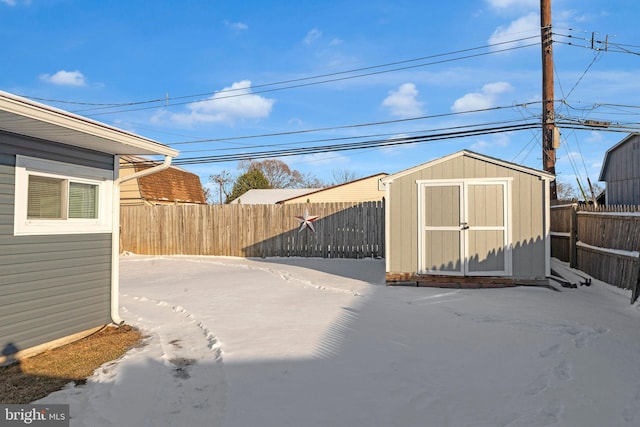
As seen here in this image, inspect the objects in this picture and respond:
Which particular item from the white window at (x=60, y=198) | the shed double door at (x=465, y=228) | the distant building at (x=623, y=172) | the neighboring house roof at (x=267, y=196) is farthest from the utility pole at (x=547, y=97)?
the neighboring house roof at (x=267, y=196)

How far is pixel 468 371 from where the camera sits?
3.39 meters

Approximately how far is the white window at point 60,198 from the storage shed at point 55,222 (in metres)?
0.01

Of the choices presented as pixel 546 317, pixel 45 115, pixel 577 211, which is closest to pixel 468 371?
pixel 546 317

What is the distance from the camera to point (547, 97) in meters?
10.2

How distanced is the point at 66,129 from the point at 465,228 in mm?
6377

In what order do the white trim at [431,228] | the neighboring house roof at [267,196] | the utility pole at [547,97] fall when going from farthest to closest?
the neighboring house roof at [267,196], the utility pole at [547,97], the white trim at [431,228]

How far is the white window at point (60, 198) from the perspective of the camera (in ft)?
12.9

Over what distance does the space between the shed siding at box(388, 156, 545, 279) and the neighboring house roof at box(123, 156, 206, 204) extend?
13.0m

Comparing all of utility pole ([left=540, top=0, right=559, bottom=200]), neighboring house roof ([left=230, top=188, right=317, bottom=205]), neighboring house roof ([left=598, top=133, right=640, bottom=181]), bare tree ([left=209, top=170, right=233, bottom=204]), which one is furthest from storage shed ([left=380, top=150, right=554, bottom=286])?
bare tree ([left=209, top=170, right=233, bottom=204])

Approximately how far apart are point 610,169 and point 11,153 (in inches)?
677

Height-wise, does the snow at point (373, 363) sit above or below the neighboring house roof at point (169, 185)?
below

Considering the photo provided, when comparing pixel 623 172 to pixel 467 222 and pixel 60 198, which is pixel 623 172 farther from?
pixel 60 198

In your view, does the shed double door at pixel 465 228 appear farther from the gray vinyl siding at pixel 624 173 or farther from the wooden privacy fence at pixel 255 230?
the gray vinyl siding at pixel 624 173

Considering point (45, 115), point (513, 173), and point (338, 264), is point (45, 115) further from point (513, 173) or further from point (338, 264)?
point (338, 264)
